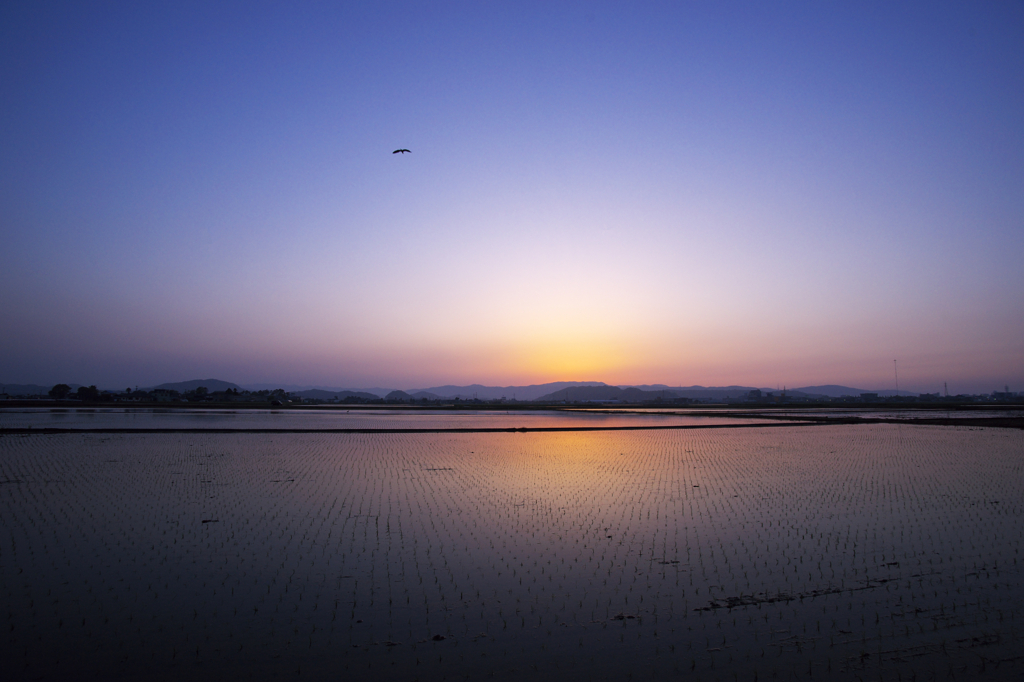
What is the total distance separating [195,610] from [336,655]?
2141 millimetres

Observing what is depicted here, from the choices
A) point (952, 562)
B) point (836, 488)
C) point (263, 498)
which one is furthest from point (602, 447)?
point (952, 562)

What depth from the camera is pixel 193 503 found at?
40.0ft

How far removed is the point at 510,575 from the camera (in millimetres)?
Answer: 7703

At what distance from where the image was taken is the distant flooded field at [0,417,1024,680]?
17.6 ft

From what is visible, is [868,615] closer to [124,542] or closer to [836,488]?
[836,488]

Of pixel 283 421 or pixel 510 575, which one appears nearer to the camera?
pixel 510 575

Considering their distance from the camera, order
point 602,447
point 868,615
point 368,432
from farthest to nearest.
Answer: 1. point 368,432
2. point 602,447
3. point 868,615

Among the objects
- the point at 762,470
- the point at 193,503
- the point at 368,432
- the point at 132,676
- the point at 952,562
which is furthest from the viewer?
the point at 368,432

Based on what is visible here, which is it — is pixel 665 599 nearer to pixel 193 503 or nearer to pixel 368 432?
pixel 193 503

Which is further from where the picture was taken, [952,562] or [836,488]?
[836,488]

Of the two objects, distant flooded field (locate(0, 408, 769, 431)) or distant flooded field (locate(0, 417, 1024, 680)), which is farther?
distant flooded field (locate(0, 408, 769, 431))

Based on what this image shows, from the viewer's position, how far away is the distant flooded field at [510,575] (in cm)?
537

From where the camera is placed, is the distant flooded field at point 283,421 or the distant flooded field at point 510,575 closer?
the distant flooded field at point 510,575

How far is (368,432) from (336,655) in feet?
92.3
